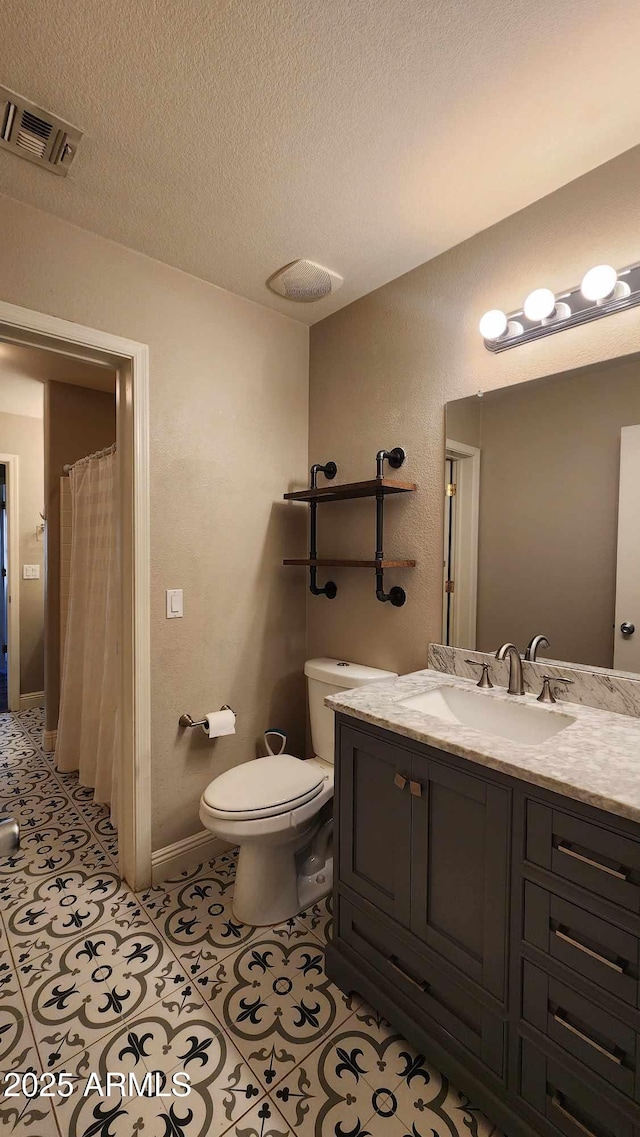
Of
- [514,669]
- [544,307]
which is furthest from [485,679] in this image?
[544,307]

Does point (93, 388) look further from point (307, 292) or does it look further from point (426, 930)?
point (426, 930)

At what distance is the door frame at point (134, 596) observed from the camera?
1.84 metres

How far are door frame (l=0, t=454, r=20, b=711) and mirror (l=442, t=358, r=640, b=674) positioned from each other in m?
3.54

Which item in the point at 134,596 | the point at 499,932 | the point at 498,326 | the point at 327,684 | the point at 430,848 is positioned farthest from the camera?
the point at 327,684

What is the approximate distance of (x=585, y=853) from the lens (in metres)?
0.96

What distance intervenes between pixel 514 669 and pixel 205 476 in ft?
4.61

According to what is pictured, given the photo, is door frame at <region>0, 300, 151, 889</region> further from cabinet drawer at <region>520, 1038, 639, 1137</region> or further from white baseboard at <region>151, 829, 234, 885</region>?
cabinet drawer at <region>520, 1038, 639, 1137</region>

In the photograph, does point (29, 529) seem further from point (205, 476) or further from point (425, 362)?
point (425, 362)

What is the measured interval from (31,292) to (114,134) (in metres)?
0.55

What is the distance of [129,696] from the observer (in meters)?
1.88

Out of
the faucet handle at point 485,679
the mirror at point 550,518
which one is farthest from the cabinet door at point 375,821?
the mirror at point 550,518

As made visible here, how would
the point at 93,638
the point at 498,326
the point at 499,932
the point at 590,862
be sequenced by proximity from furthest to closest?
the point at 93,638 → the point at 498,326 → the point at 499,932 → the point at 590,862

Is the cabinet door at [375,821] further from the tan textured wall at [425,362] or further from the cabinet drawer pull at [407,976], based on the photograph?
the tan textured wall at [425,362]

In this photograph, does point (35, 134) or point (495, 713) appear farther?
point (495, 713)
